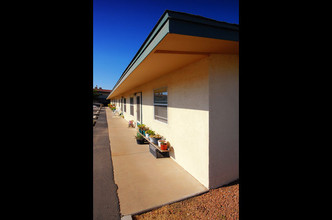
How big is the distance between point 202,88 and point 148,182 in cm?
234

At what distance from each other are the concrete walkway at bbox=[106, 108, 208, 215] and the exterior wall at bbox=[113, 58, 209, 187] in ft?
0.94

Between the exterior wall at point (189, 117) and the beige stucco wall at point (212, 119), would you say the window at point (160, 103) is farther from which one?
the beige stucco wall at point (212, 119)

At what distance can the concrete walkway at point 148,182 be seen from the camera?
2916mm

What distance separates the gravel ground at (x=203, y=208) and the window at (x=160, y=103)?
10.2ft

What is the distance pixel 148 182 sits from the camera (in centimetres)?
362

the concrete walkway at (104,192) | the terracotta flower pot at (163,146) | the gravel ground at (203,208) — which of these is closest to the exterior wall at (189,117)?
the terracotta flower pot at (163,146)

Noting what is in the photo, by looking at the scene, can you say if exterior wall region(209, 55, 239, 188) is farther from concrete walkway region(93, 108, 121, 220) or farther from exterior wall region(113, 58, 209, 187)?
concrete walkway region(93, 108, 121, 220)

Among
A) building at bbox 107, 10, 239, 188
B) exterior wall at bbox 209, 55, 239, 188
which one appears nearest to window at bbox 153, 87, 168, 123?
building at bbox 107, 10, 239, 188
